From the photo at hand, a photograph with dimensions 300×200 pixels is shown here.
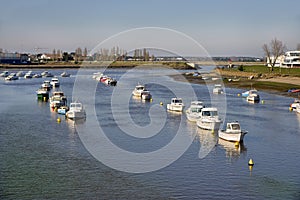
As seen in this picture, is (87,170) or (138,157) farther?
(138,157)

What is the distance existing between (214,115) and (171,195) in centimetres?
1689

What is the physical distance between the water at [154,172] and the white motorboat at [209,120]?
0.82 meters

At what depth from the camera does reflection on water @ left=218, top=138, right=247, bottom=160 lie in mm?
26688

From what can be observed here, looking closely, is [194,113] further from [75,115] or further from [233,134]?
[75,115]

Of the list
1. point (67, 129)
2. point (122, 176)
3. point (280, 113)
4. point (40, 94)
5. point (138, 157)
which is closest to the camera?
point (122, 176)

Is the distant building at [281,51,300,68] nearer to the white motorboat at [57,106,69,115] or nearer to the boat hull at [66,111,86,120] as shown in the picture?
the white motorboat at [57,106,69,115]

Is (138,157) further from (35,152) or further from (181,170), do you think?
(35,152)

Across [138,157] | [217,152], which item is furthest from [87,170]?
[217,152]

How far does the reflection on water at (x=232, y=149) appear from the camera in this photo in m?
26.7

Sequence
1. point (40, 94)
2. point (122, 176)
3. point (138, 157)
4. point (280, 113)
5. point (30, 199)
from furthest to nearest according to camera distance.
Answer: point (40, 94)
point (280, 113)
point (138, 157)
point (122, 176)
point (30, 199)

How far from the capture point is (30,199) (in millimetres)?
18969

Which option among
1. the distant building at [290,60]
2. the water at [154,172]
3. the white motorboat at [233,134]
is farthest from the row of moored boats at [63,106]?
the distant building at [290,60]

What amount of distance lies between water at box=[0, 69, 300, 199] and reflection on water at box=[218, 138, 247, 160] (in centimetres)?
6

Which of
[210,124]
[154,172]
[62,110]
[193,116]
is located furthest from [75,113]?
[154,172]
